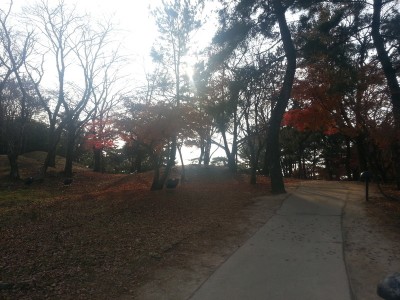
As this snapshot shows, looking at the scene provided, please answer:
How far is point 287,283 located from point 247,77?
30.5ft

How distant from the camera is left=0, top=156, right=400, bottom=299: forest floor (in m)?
5.29

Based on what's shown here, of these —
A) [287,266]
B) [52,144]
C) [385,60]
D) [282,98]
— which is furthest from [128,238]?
[52,144]

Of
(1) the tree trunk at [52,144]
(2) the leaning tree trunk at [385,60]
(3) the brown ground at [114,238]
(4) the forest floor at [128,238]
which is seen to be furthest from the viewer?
(1) the tree trunk at [52,144]

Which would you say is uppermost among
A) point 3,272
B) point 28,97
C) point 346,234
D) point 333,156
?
point 28,97

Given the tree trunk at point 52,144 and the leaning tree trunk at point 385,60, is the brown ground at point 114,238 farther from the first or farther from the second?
the tree trunk at point 52,144

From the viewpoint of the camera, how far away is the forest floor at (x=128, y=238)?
5.29 meters

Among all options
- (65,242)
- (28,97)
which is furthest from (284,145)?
(65,242)

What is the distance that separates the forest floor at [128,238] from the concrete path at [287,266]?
372mm

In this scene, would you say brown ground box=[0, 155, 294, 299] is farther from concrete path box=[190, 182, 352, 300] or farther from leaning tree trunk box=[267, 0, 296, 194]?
leaning tree trunk box=[267, 0, 296, 194]

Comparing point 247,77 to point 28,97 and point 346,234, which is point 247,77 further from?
point 28,97

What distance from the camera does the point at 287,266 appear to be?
5.70 metres

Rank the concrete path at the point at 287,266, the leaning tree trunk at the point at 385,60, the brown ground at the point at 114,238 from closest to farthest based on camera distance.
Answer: the concrete path at the point at 287,266
the brown ground at the point at 114,238
the leaning tree trunk at the point at 385,60

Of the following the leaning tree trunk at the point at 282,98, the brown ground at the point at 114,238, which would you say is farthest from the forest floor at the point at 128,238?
the leaning tree trunk at the point at 282,98

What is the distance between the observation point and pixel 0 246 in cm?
770
